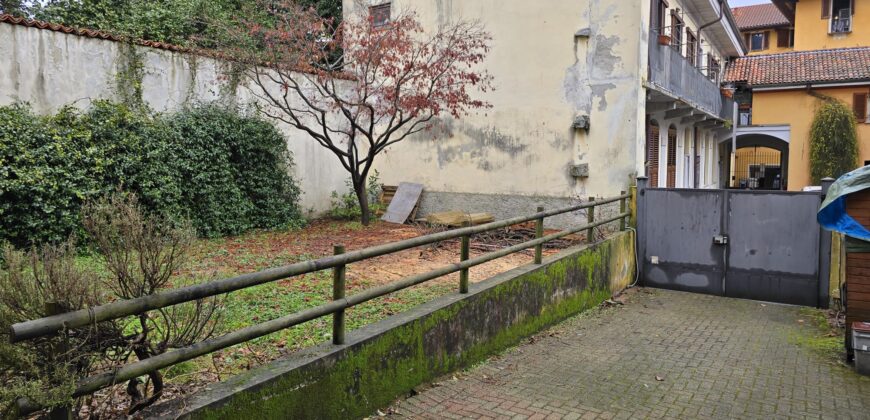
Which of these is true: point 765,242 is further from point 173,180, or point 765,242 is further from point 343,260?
point 173,180

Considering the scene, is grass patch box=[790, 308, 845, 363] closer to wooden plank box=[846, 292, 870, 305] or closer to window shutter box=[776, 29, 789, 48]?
wooden plank box=[846, 292, 870, 305]

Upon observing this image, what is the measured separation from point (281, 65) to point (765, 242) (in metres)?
9.20

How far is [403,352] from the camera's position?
461 centimetres

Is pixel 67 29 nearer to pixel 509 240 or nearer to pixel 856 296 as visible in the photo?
pixel 509 240

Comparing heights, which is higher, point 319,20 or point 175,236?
point 319,20

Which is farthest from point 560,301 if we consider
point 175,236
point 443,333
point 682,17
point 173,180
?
point 682,17

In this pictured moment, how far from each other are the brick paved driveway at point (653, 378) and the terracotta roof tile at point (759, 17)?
36470mm

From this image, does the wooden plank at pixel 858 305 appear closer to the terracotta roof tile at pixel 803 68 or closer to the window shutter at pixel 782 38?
the terracotta roof tile at pixel 803 68

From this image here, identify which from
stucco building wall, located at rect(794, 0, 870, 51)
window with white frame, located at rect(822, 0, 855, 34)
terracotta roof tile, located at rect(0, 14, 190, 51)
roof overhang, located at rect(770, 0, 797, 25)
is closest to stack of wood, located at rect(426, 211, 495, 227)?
terracotta roof tile, located at rect(0, 14, 190, 51)

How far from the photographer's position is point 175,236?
11.0 feet

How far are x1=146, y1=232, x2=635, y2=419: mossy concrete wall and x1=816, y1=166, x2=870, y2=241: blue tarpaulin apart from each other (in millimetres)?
2828

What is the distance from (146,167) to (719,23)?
1687cm

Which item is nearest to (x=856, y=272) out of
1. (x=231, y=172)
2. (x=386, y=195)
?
(x=231, y=172)

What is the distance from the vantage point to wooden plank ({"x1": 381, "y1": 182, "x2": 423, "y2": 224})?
13891 mm
